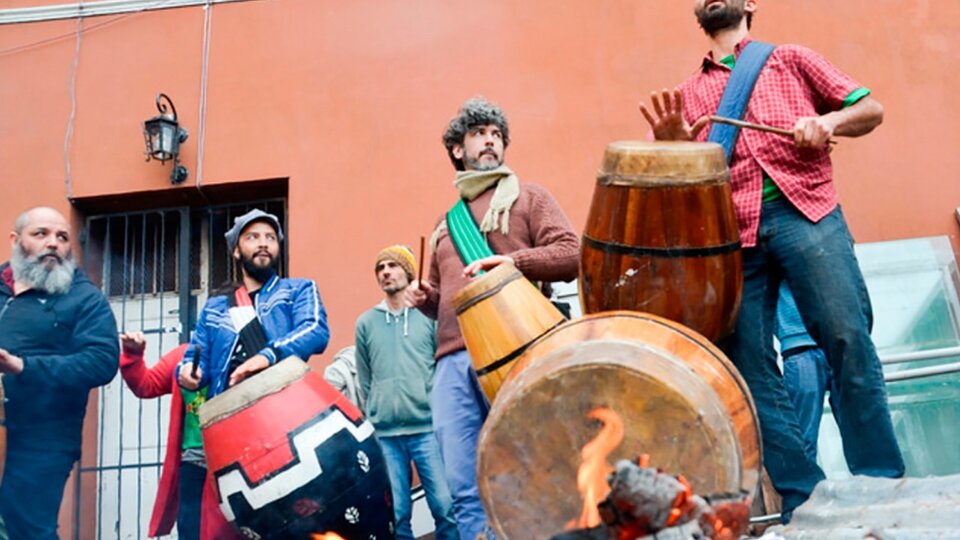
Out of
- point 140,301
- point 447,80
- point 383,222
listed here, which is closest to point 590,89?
point 447,80

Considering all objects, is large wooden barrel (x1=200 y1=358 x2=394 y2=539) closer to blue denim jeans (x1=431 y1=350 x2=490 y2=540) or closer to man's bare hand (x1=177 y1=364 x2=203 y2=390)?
blue denim jeans (x1=431 y1=350 x2=490 y2=540)

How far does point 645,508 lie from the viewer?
7.34 feet

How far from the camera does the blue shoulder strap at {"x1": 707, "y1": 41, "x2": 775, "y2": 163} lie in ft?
11.2

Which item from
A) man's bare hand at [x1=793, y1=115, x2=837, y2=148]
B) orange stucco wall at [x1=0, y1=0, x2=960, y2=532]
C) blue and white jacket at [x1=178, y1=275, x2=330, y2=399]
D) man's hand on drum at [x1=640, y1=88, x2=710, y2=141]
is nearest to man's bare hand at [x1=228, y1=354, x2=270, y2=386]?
blue and white jacket at [x1=178, y1=275, x2=330, y2=399]

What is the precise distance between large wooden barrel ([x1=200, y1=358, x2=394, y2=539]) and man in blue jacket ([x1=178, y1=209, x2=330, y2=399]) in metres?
0.32

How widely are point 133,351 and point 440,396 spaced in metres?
2.10

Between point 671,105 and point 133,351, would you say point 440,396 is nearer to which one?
point 671,105

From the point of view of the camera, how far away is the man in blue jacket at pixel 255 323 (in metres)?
4.32

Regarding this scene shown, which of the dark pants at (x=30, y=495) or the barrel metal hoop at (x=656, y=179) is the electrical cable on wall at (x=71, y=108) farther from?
the barrel metal hoop at (x=656, y=179)

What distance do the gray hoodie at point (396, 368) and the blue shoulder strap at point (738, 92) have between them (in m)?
2.77

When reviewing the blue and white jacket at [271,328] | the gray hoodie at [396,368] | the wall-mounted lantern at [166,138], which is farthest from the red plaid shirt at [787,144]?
the wall-mounted lantern at [166,138]

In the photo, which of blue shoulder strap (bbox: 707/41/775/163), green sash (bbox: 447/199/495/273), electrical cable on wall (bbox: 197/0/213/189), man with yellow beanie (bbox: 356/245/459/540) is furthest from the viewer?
electrical cable on wall (bbox: 197/0/213/189)

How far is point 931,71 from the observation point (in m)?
7.45

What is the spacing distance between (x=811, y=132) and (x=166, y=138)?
5.64m
